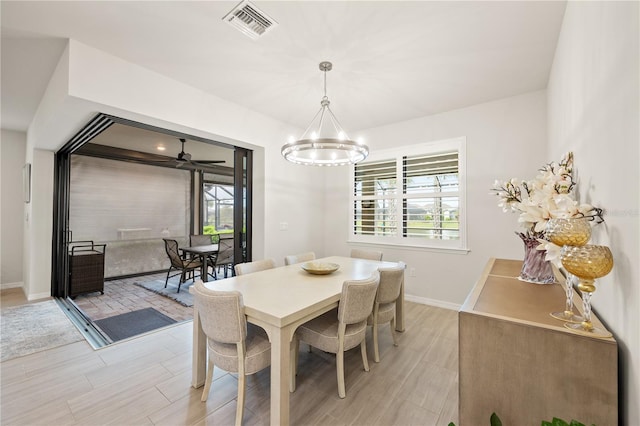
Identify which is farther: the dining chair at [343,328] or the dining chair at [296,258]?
the dining chair at [296,258]

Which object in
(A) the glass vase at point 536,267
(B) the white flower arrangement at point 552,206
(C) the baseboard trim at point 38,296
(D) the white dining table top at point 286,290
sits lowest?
(C) the baseboard trim at point 38,296

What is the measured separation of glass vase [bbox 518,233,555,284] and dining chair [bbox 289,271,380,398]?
100 cm

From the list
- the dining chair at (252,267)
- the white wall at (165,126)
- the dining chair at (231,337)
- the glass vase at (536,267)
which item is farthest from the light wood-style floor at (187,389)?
the white wall at (165,126)

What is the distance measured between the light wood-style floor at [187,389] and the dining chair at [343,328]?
0.23 m

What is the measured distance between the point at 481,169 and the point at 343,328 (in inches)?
117

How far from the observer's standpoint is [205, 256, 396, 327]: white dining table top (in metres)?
Result: 1.65

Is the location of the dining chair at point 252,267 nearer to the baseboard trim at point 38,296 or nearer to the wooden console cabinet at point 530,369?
the wooden console cabinet at point 530,369

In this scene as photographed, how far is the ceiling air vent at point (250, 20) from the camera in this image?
6.39 feet

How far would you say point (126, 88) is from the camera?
8.61 feet

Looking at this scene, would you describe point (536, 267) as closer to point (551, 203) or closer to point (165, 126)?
point (551, 203)

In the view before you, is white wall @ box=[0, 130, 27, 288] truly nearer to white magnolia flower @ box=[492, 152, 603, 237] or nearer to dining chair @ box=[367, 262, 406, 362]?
dining chair @ box=[367, 262, 406, 362]

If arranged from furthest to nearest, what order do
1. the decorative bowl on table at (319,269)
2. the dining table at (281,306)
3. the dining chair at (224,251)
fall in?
the dining chair at (224,251) → the decorative bowl on table at (319,269) → the dining table at (281,306)

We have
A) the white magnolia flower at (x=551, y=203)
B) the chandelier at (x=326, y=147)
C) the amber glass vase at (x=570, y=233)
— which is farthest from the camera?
the chandelier at (x=326, y=147)

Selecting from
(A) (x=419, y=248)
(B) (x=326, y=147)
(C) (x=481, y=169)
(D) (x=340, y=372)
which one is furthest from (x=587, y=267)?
(A) (x=419, y=248)
